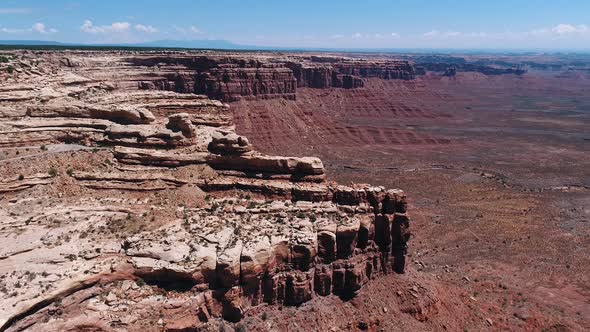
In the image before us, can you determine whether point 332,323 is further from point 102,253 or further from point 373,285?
point 102,253

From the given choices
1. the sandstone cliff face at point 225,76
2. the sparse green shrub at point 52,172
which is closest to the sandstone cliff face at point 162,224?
the sparse green shrub at point 52,172

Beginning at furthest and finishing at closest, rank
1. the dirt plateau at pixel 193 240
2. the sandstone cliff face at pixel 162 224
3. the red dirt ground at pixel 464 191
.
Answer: the red dirt ground at pixel 464 191 → the dirt plateau at pixel 193 240 → the sandstone cliff face at pixel 162 224

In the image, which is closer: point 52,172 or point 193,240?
point 193,240

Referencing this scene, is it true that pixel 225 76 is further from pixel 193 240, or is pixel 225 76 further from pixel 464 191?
pixel 193 240

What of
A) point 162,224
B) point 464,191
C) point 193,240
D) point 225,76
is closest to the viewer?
point 193,240

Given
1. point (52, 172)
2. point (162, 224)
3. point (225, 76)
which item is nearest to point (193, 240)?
point (162, 224)

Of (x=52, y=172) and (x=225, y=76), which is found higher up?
(x=225, y=76)

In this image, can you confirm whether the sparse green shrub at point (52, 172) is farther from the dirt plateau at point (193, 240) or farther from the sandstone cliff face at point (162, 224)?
the dirt plateau at point (193, 240)

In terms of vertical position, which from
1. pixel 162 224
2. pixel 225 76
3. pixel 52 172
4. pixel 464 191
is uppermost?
pixel 225 76

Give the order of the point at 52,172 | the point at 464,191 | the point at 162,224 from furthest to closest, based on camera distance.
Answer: the point at 464,191, the point at 52,172, the point at 162,224
